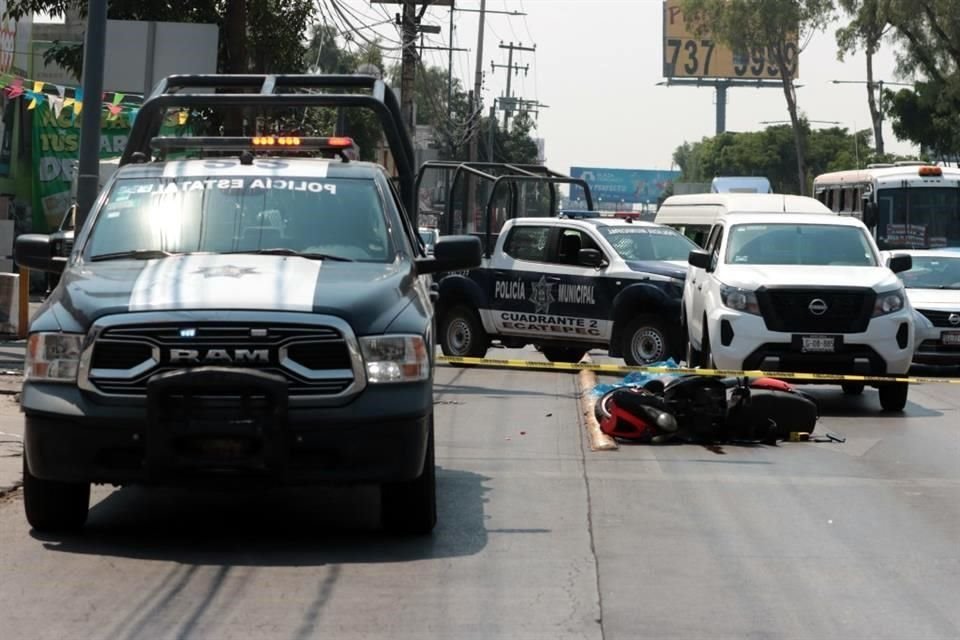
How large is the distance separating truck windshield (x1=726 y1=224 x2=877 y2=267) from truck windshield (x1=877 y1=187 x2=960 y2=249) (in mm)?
14300

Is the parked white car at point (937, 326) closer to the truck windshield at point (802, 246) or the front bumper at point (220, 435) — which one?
the truck windshield at point (802, 246)

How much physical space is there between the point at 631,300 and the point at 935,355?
13.6 feet

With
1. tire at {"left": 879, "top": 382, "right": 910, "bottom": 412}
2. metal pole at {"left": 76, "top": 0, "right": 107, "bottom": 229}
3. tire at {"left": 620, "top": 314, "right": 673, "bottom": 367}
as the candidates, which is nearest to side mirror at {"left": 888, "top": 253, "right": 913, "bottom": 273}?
tire at {"left": 879, "top": 382, "right": 910, "bottom": 412}

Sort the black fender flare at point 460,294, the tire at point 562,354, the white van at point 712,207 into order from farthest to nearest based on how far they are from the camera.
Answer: the white van at point 712,207 → the tire at point 562,354 → the black fender flare at point 460,294

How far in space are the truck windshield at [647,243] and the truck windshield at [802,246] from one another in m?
2.95

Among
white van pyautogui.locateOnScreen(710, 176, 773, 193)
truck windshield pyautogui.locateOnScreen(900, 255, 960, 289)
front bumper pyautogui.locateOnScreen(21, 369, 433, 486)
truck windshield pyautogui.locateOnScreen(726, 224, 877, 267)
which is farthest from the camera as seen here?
white van pyautogui.locateOnScreen(710, 176, 773, 193)

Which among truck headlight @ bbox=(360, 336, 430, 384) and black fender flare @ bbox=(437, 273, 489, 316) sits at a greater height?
black fender flare @ bbox=(437, 273, 489, 316)

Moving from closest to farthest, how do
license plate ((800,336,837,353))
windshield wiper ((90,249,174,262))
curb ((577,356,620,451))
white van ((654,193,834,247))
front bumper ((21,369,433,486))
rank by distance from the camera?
front bumper ((21,369,433,486)) < windshield wiper ((90,249,174,262)) < curb ((577,356,620,451)) < license plate ((800,336,837,353)) < white van ((654,193,834,247))

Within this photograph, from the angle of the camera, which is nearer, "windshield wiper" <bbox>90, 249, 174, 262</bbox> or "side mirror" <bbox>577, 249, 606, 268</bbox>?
"windshield wiper" <bbox>90, 249, 174, 262</bbox>

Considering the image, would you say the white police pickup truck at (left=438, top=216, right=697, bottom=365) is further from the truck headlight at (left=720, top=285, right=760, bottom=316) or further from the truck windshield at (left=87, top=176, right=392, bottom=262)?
the truck windshield at (left=87, top=176, right=392, bottom=262)

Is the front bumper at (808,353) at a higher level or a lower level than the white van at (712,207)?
lower

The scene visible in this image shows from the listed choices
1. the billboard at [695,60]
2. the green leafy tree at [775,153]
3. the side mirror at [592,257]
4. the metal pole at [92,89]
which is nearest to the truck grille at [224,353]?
the metal pole at [92,89]

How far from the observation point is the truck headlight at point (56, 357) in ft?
26.8

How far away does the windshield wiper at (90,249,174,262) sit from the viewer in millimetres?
9211
